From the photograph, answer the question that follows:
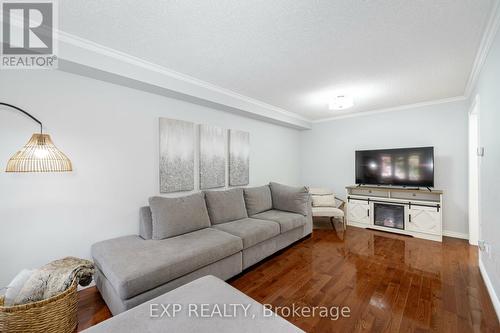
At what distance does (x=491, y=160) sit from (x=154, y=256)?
10.5 ft

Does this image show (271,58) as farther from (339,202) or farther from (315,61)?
(339,202)

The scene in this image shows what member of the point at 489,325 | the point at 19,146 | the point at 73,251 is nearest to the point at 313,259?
the point at 489,325

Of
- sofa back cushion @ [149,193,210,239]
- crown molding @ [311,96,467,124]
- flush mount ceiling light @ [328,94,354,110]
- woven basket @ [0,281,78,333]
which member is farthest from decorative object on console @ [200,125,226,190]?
crown molding @ [311,96,467,124]

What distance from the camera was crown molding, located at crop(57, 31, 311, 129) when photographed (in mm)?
1989

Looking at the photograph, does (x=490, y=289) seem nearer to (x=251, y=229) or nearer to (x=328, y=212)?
(x=328, y=212)

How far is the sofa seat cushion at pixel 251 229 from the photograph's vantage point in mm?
2646

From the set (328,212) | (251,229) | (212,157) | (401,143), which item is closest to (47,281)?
(251,229)

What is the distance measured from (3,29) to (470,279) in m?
5.05

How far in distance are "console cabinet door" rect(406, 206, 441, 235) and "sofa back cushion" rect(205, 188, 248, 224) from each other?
297cm

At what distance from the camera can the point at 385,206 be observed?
4148 mm

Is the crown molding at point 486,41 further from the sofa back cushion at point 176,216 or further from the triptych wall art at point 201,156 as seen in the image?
the sofa back cushion at point 176,216

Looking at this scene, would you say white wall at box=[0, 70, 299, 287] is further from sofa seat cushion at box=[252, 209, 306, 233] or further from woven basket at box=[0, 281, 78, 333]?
sofa seat cushion at box=[252, 209, 306, 233]

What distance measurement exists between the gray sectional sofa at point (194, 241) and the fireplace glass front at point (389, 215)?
57.4 inches

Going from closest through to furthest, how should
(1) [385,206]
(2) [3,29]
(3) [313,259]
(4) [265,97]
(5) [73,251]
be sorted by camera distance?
(2) [3,29] < (5) [73,251] < (3) [313,259] < (4) [265,97] < (1) [385,206]
